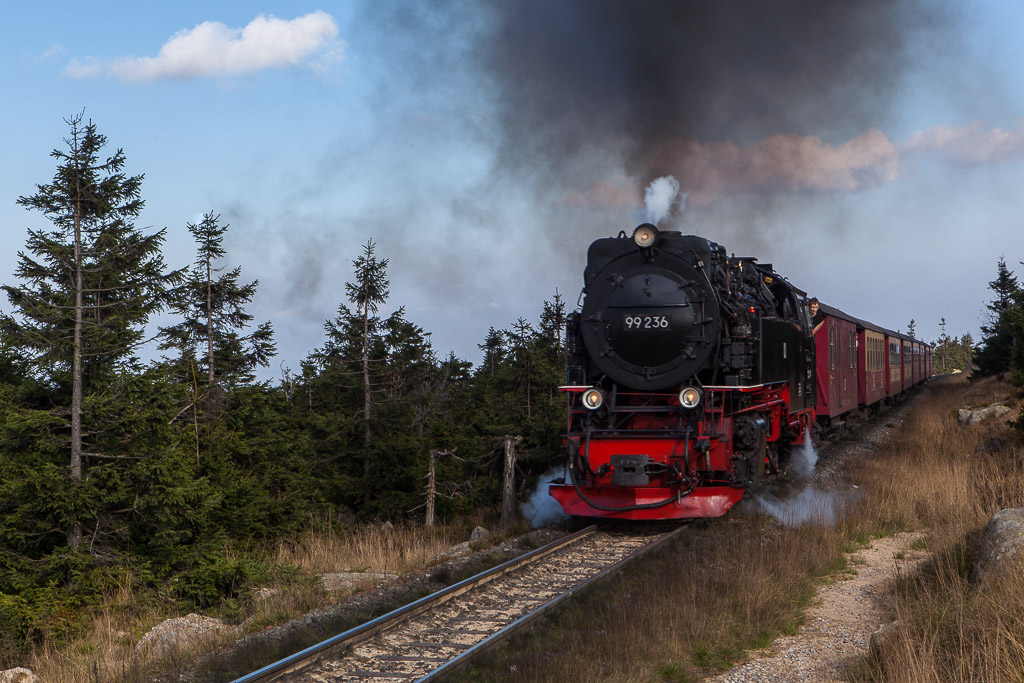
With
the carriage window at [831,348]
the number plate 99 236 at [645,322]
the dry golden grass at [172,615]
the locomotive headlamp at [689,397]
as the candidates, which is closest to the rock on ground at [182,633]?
the dry golden grass at [172,615]

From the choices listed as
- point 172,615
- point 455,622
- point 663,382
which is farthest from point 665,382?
point 172,615

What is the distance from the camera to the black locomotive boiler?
9891 millimetres

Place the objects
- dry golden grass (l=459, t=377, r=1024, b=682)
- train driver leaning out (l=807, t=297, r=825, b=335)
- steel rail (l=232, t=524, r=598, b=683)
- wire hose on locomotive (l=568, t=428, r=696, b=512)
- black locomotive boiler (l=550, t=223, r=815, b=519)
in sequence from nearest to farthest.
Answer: dry golden grass (l=459, t=377, r=1024, b=682) → steel rail (l=232, t=524, r=598, b=683) → wire hose on locomotive (l=568, t=428, r=696, b=512) → black locomotive boiler (l=550, t=223, r=815, b=519) → train driver leaning out (l=807, t=297, r=825, b=335)

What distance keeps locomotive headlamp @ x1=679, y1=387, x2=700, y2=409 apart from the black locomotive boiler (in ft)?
0.04

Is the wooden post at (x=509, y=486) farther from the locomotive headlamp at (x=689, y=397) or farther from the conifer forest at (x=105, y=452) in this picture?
the locomotive headlamp at (x=689, y=397)

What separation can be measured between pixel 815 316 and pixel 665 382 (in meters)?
6.61

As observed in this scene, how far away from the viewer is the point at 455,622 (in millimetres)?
6570

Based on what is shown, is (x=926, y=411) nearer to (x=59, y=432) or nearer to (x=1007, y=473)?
(x=1007, y=473)

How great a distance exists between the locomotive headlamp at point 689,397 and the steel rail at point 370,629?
2.70 m

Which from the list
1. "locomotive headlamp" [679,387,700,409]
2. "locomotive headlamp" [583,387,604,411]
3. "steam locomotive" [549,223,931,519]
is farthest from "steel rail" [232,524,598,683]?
"locomotive headlamp" [679,387,700,409]

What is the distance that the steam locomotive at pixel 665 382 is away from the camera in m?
9.90

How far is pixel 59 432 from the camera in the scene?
12.4 m

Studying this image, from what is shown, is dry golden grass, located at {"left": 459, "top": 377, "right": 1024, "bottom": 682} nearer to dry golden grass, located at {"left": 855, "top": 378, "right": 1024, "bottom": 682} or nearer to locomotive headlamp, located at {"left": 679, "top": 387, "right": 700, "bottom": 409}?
dry golden grass, located at {"left": 855, "top": 378, "right": 1024, "bottom": 682}

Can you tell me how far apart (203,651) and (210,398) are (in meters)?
12.3
